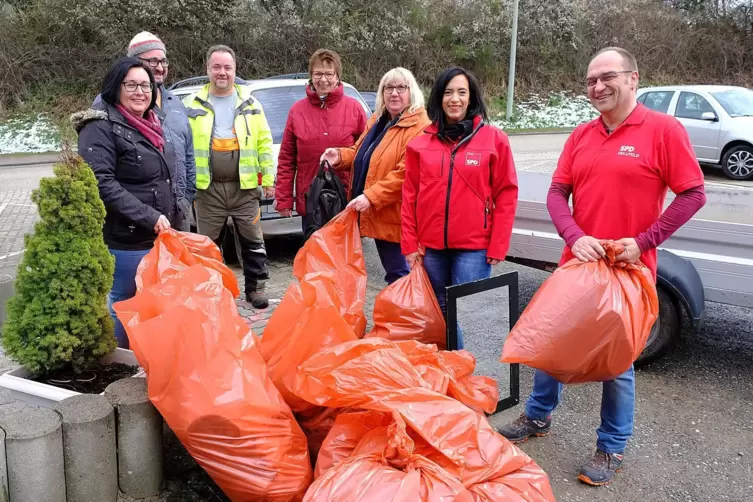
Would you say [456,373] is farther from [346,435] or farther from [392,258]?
[392,258]

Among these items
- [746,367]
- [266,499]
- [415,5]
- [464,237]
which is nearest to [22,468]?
[266,499]

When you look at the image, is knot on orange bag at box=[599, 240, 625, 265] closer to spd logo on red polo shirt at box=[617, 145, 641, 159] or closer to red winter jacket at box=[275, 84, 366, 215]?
spd logo on red polo shirt at box=[617, 145, 641, 159]

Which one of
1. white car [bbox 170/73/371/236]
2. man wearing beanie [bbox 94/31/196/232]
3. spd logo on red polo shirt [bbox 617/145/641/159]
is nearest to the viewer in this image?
spd logo on red polo shirt [bbox 617/145/641/159]

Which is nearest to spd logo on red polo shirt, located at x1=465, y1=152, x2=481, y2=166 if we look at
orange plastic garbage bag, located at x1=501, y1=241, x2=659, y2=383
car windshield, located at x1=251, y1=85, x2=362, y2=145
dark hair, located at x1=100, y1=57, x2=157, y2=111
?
orange plastic garbage bag, located at x1=501, y1=241, x2=659, y2=383

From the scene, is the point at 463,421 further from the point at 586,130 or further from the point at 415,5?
the point at 415,5

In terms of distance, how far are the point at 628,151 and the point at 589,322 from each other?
0.72 m

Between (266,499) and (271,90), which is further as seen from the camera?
(271,90)

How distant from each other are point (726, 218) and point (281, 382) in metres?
3.88

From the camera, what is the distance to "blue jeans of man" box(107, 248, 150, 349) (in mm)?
3381

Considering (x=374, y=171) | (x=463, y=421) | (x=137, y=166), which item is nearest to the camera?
(x=463, y=421)

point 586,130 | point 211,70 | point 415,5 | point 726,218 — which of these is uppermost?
point 415,5

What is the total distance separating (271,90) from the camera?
682cm

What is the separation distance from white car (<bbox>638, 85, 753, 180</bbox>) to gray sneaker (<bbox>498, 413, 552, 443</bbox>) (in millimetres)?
9517

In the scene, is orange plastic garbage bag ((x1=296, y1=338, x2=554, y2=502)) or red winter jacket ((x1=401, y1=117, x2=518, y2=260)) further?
red winter jacket ((x1=401, y1=117, x2=518, y2=260))
